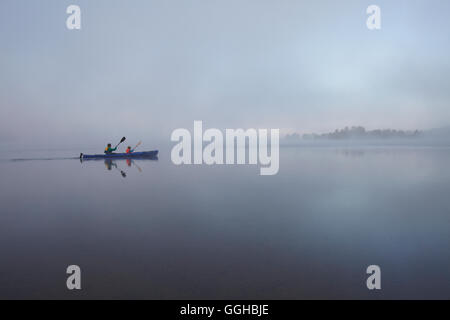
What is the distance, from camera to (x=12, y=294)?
4703mm

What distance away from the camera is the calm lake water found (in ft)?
15.9

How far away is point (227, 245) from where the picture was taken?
6793 millimetres

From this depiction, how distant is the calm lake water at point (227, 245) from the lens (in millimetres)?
4855

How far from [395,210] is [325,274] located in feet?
24.0
